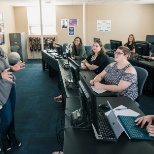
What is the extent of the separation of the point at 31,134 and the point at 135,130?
1.78m

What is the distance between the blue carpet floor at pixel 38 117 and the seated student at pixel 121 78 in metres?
0.81

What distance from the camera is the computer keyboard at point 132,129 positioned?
53.4 inches

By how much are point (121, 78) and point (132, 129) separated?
3.42ft

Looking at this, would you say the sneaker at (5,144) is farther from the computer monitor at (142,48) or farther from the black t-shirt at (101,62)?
the computer monitor at (142,48)

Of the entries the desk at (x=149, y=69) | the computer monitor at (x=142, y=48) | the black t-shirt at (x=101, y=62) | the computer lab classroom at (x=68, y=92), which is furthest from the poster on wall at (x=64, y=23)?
the black t-shirt at (x=101, y=62)

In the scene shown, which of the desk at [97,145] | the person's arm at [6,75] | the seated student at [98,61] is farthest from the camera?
the seated student at [98,61]

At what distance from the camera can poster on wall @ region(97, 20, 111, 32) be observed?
8875 mm

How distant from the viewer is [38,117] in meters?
3.33

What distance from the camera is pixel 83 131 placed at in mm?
1479

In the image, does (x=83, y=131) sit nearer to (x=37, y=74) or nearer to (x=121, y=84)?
(x=121, y=84)

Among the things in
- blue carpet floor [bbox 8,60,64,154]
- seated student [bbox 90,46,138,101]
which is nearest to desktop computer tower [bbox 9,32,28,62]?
blue carpet floor [bbox 8,60,64,154]

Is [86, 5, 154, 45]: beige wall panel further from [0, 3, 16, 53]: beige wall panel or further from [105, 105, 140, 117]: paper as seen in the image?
[105, 105, 140, 117]: paper

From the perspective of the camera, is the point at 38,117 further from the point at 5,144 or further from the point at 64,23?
the point at 64,23

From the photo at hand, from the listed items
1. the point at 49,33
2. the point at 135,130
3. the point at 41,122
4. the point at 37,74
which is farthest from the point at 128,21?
the point at 135,130
